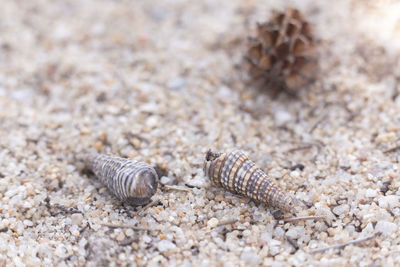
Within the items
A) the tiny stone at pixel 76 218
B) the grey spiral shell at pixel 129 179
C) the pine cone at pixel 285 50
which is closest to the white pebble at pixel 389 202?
the pine cone at pixel 285 50

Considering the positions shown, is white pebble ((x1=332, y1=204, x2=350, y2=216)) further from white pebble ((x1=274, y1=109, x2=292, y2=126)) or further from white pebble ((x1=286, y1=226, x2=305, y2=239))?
white pebble ((x1=274, y1=109, x2=292, y2=126))

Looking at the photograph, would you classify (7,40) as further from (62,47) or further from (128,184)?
(128,184)

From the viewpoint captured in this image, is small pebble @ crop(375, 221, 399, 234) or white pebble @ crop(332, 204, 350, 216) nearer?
small pebble @ crop(375, 221, 399, 234)

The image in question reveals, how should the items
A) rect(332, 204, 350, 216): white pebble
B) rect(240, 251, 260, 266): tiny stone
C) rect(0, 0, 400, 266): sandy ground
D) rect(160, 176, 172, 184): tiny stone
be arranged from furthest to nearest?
1. rect(160, 176, 172, 184): tiny stone
2. rect(332, 204, 350, 216): white pebble
3. rect(0, 0, 400, 266): sandy ground
4. rect(240, 251, 260, 266): tiny stone

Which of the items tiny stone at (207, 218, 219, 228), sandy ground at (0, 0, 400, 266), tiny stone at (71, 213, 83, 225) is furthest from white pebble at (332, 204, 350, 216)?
tiny stone at (71, 213, 83, 225)

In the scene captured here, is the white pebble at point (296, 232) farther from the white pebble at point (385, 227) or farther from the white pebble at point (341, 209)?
the white pebble at point (385, 227)

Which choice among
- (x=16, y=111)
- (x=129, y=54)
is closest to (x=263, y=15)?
(x=129, y=54)

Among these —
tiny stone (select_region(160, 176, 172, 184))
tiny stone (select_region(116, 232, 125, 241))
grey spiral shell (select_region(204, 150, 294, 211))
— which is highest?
grey spiral shell (select_region(204, 150, 294, 211))
